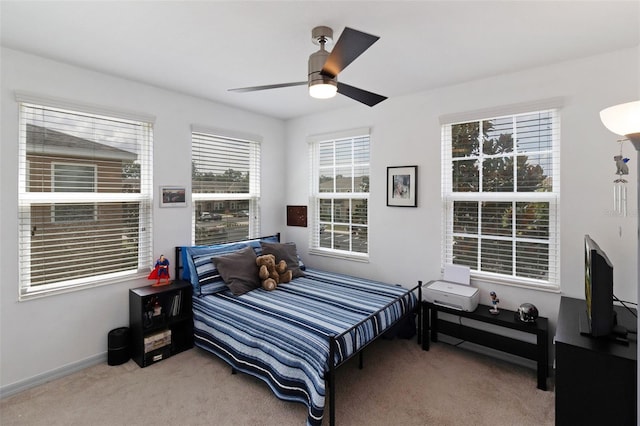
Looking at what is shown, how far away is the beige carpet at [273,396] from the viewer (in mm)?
2188

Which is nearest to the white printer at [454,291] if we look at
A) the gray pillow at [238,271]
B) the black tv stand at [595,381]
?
the black tv stand at [595,381]

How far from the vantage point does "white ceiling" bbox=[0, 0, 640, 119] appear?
1.91 metres

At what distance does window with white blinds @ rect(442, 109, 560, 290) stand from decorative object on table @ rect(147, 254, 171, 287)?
2.87 meters

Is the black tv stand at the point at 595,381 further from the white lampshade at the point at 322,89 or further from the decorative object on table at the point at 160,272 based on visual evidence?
the decorative object on table at the point at 160,272

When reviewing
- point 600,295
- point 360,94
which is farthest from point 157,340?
point 600,295

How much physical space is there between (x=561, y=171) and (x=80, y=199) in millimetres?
4191

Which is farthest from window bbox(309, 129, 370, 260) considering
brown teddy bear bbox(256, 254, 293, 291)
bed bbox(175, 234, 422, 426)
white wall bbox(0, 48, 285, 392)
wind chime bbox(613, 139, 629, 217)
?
wind chime bbox(613, 139, 629, 217)

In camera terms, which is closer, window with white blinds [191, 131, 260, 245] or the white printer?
the white printer

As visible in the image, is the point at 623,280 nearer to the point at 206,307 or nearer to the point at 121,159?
the point at 206,307

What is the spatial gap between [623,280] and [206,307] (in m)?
3.48

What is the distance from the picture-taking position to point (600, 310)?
1.79 meters

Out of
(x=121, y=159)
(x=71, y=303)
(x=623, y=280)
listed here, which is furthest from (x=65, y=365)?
(x=623, y=280)

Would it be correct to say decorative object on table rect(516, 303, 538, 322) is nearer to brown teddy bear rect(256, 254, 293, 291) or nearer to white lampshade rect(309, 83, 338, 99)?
brown teddy bear rect(256, 254, 293, 291)

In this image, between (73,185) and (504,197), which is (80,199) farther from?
(504,197)
